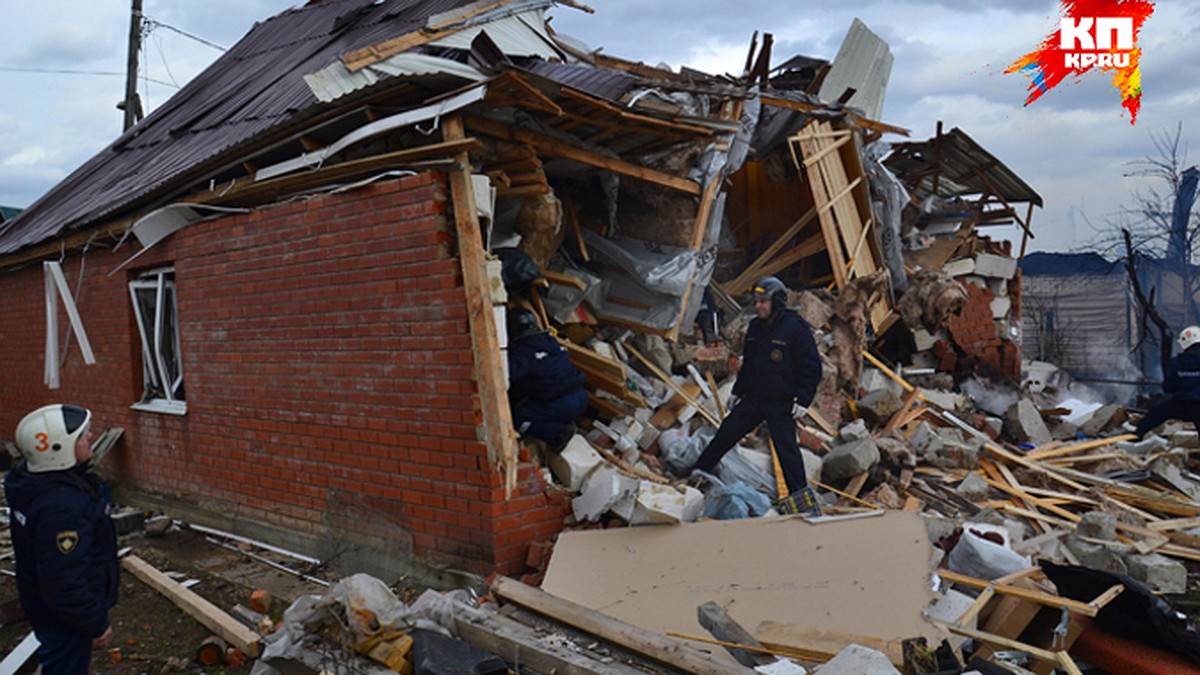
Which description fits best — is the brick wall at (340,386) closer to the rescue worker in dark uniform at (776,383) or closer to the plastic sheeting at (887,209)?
the rescue worker in dark uniform at (776,383)

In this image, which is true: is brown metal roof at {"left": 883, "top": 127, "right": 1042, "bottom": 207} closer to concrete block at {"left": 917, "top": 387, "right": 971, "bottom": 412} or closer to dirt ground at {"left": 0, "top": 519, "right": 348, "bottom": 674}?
concrete block at {"left": 917, "top": 387, "right": 971, "bottom": 412}

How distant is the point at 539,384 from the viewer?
5.37m

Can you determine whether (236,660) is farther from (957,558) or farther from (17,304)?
(17,304)

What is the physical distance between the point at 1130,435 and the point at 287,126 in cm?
853

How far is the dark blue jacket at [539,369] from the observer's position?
5.28 meters

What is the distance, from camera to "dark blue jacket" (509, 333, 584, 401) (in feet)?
17.3

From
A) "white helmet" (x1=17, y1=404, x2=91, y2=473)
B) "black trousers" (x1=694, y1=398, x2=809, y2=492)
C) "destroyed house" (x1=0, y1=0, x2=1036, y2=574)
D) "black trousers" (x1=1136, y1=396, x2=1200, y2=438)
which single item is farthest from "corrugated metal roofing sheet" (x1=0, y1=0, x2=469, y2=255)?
"black trousers" (x1=1136, y1=396, x2=1200, y2=438)

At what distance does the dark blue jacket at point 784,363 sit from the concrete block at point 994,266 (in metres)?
6.79

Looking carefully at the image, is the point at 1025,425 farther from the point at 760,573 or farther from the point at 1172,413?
the point at 760,573

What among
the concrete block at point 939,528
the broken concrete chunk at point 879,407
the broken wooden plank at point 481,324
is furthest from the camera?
the broken concrete chunk at point 879,407

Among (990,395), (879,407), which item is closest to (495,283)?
(879,407)

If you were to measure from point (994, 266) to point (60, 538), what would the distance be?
11699mm

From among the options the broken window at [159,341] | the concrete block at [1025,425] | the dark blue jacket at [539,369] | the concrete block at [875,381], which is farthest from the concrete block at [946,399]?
the broken window at [159,341]

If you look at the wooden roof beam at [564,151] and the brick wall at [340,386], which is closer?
the brick wall at [340,386]
